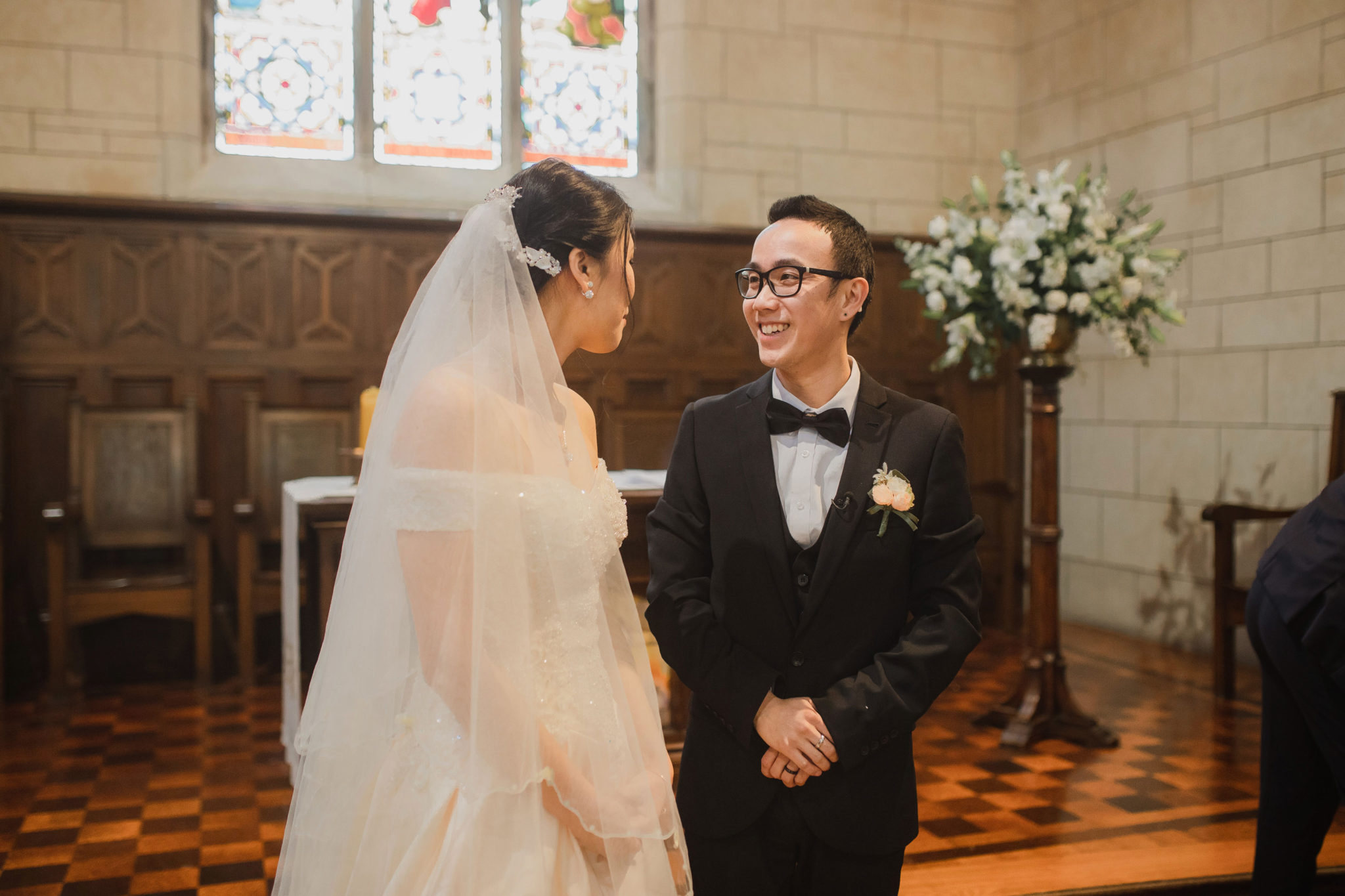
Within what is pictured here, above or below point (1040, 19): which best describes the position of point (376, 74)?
below

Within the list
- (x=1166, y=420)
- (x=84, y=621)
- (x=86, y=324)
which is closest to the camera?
(x=84, y=621)

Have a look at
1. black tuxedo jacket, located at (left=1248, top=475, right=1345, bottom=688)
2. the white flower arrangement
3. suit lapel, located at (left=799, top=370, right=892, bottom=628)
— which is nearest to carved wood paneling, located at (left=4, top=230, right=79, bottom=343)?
the white flower arrangement

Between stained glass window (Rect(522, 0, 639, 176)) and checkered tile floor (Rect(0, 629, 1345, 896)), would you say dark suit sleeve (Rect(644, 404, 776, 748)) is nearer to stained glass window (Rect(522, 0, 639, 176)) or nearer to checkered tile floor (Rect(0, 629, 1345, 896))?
checkered tile floor (Rect(0, 629, 1345, 896))

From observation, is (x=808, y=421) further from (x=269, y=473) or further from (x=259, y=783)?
(x=269, y=473)

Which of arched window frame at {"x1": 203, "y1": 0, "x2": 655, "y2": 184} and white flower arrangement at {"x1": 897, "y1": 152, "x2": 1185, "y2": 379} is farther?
arched window frame at {"x1": 203, "y1": 0, "x2": 655, "y2": 184}

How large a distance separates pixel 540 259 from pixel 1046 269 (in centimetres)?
277

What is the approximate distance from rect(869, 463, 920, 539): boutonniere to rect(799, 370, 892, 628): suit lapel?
2cm

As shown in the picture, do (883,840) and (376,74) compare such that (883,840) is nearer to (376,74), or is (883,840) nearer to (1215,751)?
(1215,751)

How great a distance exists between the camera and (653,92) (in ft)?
21.6

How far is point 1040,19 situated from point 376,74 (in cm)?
413

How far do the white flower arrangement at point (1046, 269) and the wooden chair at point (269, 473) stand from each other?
10.2 feet

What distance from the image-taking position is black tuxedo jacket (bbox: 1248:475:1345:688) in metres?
2.27

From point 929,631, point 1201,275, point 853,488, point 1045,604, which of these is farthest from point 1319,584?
point 1201,275

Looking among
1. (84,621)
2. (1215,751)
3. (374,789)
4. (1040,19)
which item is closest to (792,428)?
(374,789)
